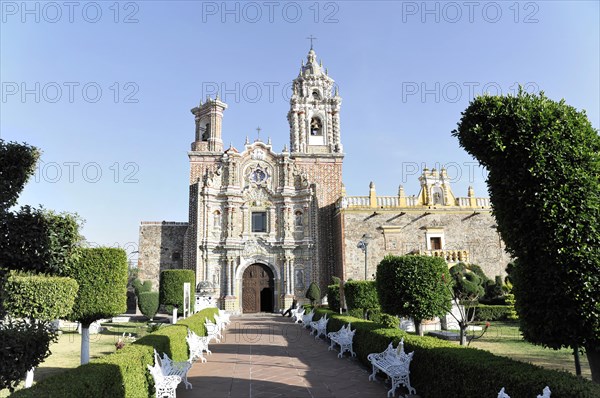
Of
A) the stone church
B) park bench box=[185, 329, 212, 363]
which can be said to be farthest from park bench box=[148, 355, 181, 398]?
the stone church

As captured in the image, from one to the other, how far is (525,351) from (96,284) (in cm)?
1251

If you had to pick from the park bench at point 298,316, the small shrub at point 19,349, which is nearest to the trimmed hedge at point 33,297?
the small shrub at point 19,349

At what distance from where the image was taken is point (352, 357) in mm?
12250

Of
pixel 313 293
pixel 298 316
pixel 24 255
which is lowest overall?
pixel 298 316

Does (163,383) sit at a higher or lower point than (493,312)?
higher

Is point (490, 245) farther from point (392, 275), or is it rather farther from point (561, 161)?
point (561, 161)

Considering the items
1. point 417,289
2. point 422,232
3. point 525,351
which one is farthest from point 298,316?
point 417,289

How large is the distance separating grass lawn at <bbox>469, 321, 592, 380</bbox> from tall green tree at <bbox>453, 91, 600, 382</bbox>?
3.96m

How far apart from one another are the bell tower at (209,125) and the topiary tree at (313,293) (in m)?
12.1

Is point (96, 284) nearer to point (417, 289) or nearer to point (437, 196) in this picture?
point (417, 289)

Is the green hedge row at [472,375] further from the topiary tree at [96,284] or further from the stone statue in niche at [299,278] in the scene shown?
the stone statue in niche at [299,278]

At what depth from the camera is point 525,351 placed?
13.3m

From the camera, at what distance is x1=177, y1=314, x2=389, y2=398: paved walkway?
8.44 meters

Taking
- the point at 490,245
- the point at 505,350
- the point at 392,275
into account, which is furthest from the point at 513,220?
the point at 490,245
